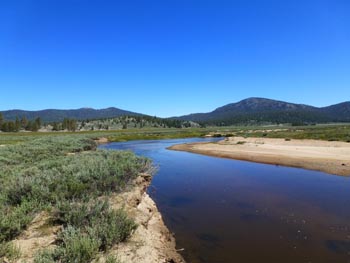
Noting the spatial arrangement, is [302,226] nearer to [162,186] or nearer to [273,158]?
[162,186]

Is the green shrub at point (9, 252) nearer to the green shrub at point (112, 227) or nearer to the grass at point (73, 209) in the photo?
the grass at point (73, 209)

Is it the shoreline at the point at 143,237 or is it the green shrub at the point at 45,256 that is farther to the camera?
the shoreline at the point at 143,237

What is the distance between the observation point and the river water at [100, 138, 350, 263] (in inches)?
346

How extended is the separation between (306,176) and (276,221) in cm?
1141

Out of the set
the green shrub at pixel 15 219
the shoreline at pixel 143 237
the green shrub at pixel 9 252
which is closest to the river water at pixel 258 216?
the shoreline at pixel 143 237

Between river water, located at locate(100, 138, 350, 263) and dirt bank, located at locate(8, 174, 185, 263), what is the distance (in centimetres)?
77

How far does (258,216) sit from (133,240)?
276 inches

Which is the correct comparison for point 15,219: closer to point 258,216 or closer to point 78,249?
point 78,249

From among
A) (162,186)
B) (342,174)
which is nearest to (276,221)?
(162,186)

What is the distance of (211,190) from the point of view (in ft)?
57.1

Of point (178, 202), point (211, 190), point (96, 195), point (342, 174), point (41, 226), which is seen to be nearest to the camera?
point (41, 226)

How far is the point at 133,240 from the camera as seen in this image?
24.3 ft

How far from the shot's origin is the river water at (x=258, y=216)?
28.8 feet

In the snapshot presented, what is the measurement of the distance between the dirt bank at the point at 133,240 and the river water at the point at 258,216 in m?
0.77
